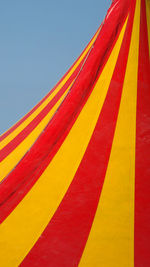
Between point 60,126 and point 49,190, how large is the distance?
0.36 meters

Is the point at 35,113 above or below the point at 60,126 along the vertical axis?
below

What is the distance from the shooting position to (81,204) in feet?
5.74

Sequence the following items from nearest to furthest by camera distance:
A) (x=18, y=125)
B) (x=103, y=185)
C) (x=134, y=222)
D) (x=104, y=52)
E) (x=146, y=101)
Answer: (x=134, y=222), (x=103, y=185), (x=146, y=101), (x=104, y=52), (x=18, y=125)

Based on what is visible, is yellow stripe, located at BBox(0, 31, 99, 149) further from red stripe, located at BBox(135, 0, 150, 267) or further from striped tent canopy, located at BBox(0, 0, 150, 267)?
red stripe, located at BBox(135, 0, 150, 267)

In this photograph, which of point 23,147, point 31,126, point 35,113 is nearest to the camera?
point 23,147

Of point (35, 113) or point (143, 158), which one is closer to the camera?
point (143, 158)

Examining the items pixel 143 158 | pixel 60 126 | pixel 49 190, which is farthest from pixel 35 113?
pixel 143 158

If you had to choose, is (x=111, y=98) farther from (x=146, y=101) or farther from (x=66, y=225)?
(x=66, y=225)

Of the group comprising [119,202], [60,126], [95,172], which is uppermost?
[60,126]

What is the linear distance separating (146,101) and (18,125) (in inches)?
51.9

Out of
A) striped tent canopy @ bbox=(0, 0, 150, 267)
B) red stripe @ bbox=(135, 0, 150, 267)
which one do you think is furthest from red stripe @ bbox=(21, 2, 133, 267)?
red stripe @ bbox=(135, 0, 150, 267)

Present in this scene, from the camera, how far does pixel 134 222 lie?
5.38 ft

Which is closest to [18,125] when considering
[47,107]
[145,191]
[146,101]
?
[47,107]

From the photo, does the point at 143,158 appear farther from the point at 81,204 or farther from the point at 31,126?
the point at 31,126
